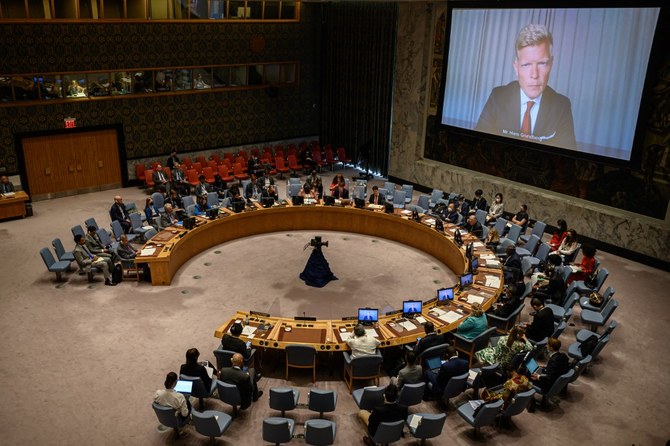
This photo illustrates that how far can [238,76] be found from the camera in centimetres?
2023

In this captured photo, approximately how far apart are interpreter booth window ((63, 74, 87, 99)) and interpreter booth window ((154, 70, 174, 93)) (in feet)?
7.34

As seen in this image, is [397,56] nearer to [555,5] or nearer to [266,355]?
[555,5]

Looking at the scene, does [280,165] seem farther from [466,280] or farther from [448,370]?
[448,370]

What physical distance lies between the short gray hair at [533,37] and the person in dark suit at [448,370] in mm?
9762

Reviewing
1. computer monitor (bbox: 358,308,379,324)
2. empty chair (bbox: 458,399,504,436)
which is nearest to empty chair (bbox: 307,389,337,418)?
empty chair (bbox: 458,399,504,436)

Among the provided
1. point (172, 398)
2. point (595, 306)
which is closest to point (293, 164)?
point (595, 306)

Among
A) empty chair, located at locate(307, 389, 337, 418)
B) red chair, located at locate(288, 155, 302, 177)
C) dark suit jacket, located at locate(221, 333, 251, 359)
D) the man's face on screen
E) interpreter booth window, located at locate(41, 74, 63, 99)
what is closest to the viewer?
empty chair, located at locate(307, 389, 337, 418)

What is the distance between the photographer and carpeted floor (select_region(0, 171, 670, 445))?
25.8 feet

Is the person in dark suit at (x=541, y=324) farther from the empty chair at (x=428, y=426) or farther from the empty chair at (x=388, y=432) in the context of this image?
the empty chair at (x=388, y=432)

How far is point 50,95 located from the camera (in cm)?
1650

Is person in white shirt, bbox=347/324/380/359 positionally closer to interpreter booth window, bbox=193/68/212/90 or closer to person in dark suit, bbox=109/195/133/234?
person in dark suit, bbox=109/195/133/234

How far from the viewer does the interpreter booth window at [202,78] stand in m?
19.2

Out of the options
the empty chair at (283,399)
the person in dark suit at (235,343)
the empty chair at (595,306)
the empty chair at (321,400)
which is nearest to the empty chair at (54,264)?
the person in dark suit at (235,343)

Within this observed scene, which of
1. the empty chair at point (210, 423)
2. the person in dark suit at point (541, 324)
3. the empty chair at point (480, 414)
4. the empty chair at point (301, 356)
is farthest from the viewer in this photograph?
the person in dark suit at point (541, 324)
